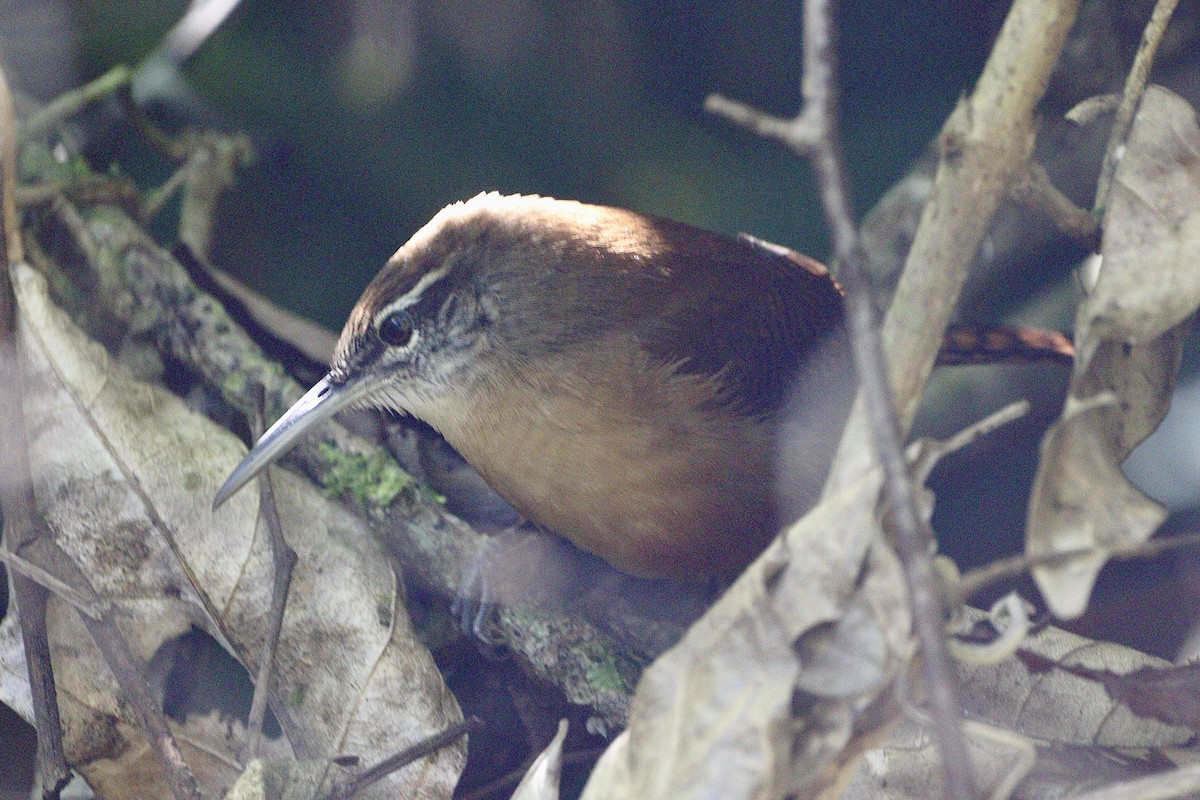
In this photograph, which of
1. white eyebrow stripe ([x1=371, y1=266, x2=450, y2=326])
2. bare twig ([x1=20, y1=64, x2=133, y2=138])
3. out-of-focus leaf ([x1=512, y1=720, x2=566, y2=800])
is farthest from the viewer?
bare twig ([x1=20, y1=64, x2=133, y2=138])

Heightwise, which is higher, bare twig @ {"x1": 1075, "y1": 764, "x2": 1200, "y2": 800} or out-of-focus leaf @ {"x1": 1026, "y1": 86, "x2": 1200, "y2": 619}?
out-of-focus leaf @ {"x1": 1026, "y1": 86, "x2": 1200, "y2": 619}

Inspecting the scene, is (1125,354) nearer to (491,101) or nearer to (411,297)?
(411,297)

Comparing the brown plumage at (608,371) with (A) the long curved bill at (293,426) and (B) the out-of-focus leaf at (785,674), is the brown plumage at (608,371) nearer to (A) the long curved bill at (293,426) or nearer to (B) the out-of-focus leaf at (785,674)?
(A) the long curved bill at (293,426)

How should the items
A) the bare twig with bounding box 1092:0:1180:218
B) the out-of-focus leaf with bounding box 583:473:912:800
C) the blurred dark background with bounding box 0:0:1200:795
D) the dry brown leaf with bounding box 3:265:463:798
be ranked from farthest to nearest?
the blurred dark background with bounding box 0:0:1200:795
the dry brown leaf with bounding box 3:265:463:798
the bare twig with bounding box 1092:0:1180:218
the out-of-focus leaf with bounding box 583:473:912:800

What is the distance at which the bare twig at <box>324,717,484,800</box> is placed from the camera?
212 cm

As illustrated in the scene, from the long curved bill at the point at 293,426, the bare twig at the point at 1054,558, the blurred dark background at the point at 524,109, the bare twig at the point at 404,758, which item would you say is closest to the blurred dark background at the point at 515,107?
the blurred dark background at the point at 524,109

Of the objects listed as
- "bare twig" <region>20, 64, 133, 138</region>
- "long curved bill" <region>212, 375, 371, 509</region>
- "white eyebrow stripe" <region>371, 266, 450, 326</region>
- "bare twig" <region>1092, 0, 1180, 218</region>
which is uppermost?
"bare twig" <region>1092, 0, 1180, 218</region>

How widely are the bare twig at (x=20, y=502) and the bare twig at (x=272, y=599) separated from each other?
37cm

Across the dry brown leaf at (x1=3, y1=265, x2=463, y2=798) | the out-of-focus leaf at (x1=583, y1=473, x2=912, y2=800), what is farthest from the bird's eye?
the out-of-focus leaf at (x1=583, y1=473, x2=912, y2=800)

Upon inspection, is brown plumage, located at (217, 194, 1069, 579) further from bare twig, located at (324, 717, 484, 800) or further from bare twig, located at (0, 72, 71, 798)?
bare twig, located at (324, 717, 484, 800)

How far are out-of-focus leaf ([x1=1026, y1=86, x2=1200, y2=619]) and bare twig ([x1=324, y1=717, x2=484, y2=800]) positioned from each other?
1.14m

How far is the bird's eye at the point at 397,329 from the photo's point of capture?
2652 millimetres

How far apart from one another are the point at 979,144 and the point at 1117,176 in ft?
1.25

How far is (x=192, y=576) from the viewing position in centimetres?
242
